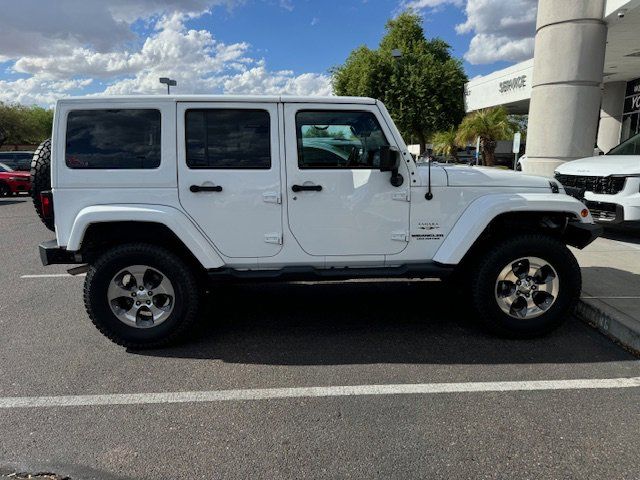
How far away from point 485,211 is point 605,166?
5035 mm

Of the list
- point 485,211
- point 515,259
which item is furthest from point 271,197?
point 515,259

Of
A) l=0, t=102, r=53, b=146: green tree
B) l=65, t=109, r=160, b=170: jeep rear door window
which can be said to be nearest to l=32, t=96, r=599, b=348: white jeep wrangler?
l=65, t=109, r=160, b=170: jeep rear door window

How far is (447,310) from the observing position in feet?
16.1

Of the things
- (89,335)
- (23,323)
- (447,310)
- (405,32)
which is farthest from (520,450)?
(405,32)

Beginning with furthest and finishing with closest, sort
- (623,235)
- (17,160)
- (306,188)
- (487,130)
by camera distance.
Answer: (487,130), (17,160), (623,235), (306,188)

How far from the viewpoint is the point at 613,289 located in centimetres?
502

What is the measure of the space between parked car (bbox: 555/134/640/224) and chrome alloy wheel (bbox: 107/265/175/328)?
5675 millimetres

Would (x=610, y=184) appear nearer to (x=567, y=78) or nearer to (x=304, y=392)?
(x=567, y=78)

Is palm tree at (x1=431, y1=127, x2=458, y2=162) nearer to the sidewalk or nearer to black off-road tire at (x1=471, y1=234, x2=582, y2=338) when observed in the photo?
the sidewalk

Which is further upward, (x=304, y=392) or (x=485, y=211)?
(x=485, y=211)

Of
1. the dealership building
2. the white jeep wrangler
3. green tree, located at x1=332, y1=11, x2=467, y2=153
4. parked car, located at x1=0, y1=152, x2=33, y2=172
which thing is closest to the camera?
the white jeep wrangler

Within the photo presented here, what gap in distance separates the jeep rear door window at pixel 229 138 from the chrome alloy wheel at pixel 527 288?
7.41 ft

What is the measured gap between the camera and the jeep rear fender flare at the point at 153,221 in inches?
144

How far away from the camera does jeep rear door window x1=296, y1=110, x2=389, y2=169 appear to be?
12.8ft
